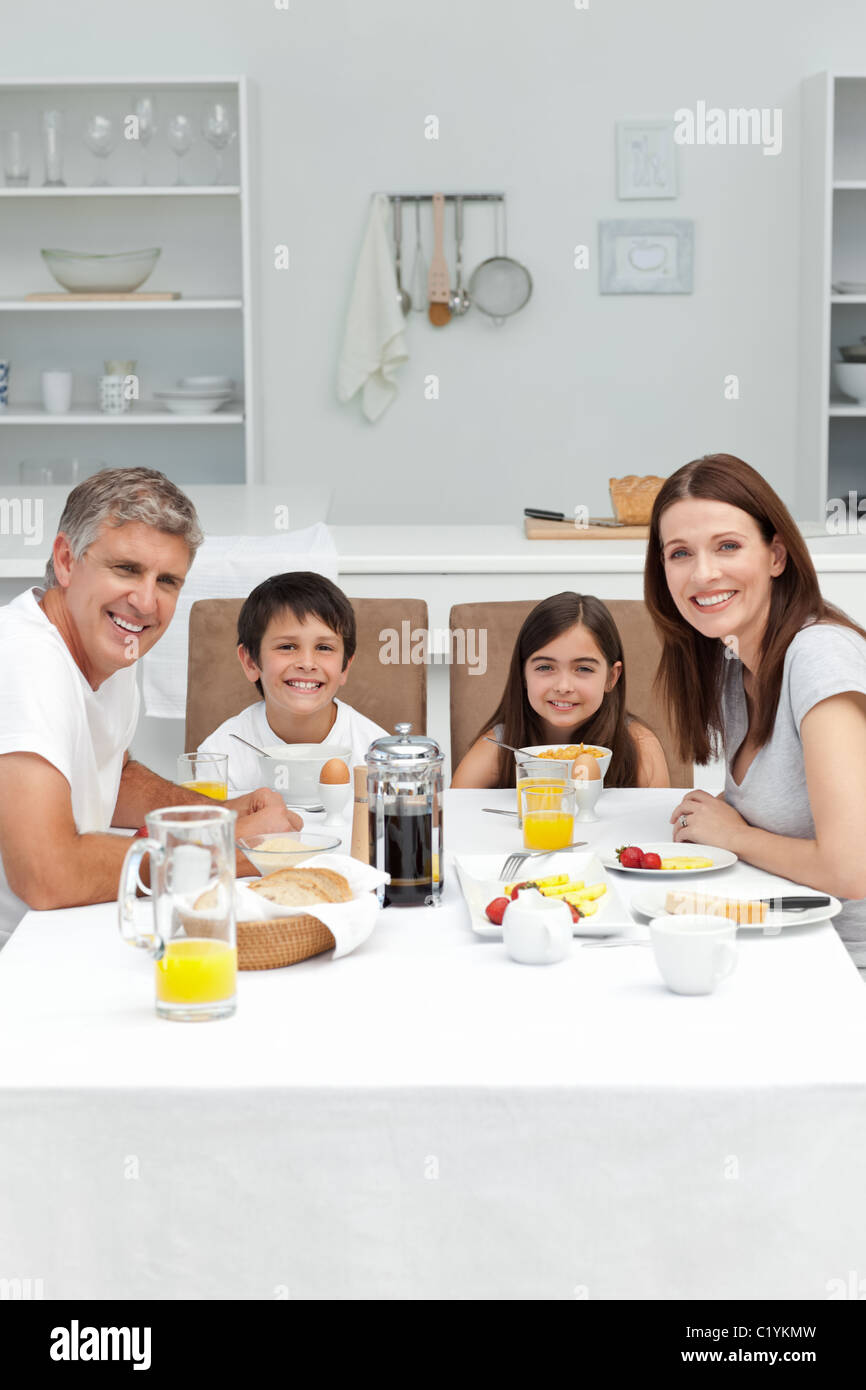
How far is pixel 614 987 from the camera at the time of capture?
1123mm

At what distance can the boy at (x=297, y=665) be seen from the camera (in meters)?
2.07

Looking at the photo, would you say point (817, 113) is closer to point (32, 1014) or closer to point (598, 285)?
point (598, 285)

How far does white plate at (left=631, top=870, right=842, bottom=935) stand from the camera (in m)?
1.23

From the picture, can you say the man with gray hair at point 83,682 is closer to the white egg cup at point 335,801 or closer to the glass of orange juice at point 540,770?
the white egg cup at point 335,801

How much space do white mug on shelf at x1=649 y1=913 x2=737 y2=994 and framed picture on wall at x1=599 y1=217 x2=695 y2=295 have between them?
3.84 meters

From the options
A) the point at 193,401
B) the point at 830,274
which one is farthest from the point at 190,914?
the point at 830,274

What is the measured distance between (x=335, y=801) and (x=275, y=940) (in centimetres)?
52

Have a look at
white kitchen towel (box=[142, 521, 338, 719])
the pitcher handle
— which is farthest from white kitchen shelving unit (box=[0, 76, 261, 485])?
the pitcher handle

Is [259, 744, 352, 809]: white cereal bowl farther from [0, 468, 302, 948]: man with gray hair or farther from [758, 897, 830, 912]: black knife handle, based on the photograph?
[758, 897, 830, 912]: black knife handle

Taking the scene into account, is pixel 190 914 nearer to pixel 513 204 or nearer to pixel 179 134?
pixel 179 134

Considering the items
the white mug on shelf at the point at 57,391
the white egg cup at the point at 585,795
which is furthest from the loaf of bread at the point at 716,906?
the white mug on shelf at the point at 57,391

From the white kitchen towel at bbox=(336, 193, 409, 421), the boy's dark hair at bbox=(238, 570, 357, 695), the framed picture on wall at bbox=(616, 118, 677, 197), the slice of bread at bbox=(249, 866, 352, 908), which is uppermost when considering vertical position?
the framed picture on wall at bbox=(616, 118, 677, 197)

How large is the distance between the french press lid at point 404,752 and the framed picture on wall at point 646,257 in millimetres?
3568
